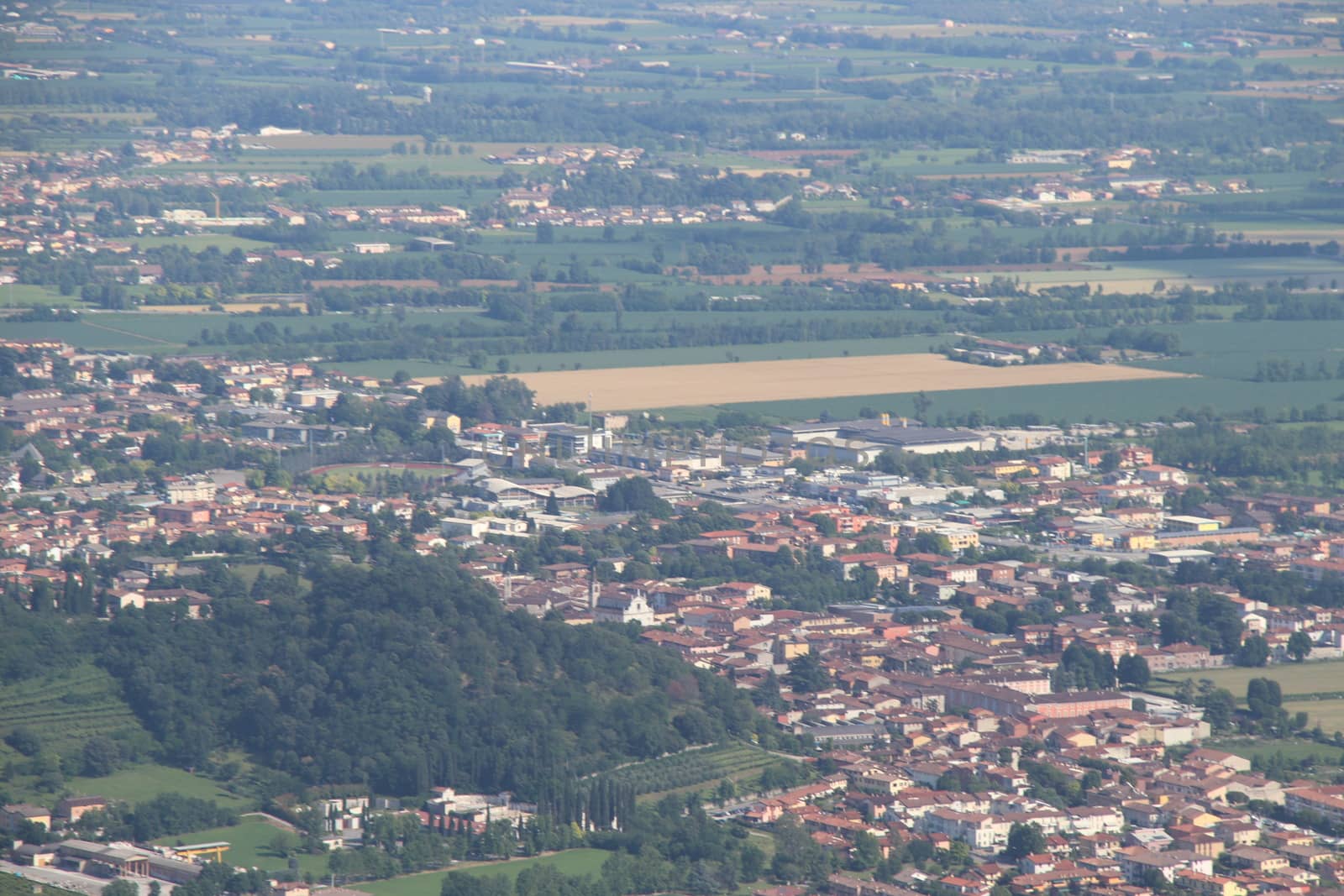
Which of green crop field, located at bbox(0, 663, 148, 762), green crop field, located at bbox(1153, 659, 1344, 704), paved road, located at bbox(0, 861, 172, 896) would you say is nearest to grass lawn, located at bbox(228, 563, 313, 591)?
green crop field, located at bbox(0, 663, 148, 762)

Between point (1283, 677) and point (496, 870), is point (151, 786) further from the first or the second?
point (1283, 677)

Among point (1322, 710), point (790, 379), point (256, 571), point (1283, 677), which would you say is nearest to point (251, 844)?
point (256, 571)

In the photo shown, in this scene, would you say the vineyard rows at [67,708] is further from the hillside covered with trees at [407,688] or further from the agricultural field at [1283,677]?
the agricultural field at [1283,677]

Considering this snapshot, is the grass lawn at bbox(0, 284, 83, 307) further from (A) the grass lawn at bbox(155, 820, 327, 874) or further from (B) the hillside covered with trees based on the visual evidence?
(A) the grass lawn at bbox(155, 820, 327, 874)

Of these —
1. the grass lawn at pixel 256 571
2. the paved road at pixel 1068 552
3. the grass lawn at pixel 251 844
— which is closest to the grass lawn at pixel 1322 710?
the paved road at pixel 1068 552

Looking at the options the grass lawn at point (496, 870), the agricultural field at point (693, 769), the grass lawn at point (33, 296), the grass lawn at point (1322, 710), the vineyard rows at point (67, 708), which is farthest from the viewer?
the grass lawn at point (33, 296)

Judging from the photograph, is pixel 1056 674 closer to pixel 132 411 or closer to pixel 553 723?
pixel 553 723

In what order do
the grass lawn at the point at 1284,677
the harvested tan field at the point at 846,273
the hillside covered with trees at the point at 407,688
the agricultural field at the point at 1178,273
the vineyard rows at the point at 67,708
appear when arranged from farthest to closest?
the harvested tan field at the point at 846,273 < the agricultural field at the point at 1178,273 < the grass lawn at the point at 1284,677 < the vineyard rows at the point at 67,708 < the hillside covered with trees at the point at 407,688
